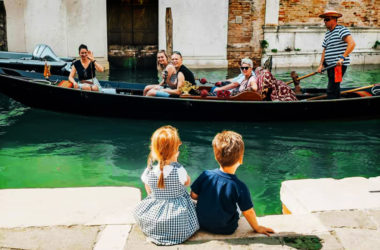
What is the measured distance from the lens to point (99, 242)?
2.19 m

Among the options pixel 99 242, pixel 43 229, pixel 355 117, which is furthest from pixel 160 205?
pixel 355 117

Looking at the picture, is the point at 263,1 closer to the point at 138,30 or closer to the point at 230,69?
the point at 230,69

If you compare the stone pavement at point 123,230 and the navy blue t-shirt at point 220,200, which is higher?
the navy blue t-shirt at point 220,200

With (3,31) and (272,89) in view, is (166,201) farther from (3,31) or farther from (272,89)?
(3,31)

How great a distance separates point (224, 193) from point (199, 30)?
32.2 ft

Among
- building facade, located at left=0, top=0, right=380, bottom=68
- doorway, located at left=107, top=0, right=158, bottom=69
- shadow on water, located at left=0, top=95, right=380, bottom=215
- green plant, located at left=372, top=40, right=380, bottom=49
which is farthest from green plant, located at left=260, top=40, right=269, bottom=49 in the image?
shadow on water, located at left=0, top=95, right=380, bottom=215

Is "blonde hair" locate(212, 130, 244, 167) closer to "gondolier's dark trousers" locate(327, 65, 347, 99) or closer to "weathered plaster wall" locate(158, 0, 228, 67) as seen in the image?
"gondolier's dark trousers" locate(327, 65, 347, 99)

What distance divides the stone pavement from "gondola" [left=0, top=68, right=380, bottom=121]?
3.22 meters

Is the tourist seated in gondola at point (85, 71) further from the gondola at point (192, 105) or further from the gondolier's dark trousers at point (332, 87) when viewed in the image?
the gondolier's dark trousers at point (332, 87)

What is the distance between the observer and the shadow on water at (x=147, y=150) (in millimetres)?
4250

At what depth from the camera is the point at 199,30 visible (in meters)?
11.5

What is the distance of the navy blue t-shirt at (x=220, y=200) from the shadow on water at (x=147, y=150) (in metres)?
1.40

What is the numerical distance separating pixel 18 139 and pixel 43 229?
3499mm

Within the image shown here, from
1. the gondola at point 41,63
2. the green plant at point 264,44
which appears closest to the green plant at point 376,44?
the green plant at point 264,44
